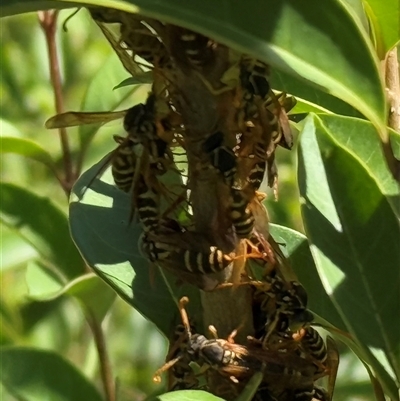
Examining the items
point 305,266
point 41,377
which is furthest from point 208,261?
point 41,377

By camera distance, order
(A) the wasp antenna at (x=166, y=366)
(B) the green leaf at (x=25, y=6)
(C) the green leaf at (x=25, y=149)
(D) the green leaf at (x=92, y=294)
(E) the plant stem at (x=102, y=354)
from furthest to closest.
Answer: (C) the green leaf at (x=25, y=149), (E) the plant stem at (x=102, y=354), (D) the green leaf at (x=92, y=294), (A) the wasp antenna at (x=166, y=366), (B) the green leaf at (x=25, y=6)

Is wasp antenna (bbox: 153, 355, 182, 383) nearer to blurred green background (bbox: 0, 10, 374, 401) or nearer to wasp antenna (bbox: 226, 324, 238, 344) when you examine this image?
wasp antenna (bbox: 226, 324, 238, 344)

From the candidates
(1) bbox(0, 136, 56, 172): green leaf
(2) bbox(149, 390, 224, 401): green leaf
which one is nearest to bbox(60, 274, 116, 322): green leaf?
(1) bbox(0, 136, 56, 172): green leaf

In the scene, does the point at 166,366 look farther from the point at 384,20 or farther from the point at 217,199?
the point at 384,20

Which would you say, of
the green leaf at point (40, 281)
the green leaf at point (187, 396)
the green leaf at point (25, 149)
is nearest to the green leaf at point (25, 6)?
the green leaf at point (187, 396)

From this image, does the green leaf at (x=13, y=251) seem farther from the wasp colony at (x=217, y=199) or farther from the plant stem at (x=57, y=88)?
the wasp colony at (x=217, y=199)

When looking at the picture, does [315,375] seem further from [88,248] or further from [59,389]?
[59,389]

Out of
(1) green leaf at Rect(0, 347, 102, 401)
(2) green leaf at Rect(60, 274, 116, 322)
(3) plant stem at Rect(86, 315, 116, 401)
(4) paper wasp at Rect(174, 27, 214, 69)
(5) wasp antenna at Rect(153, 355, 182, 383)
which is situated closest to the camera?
(4) paper wasp at Rect(174, 27, 214, 69)
